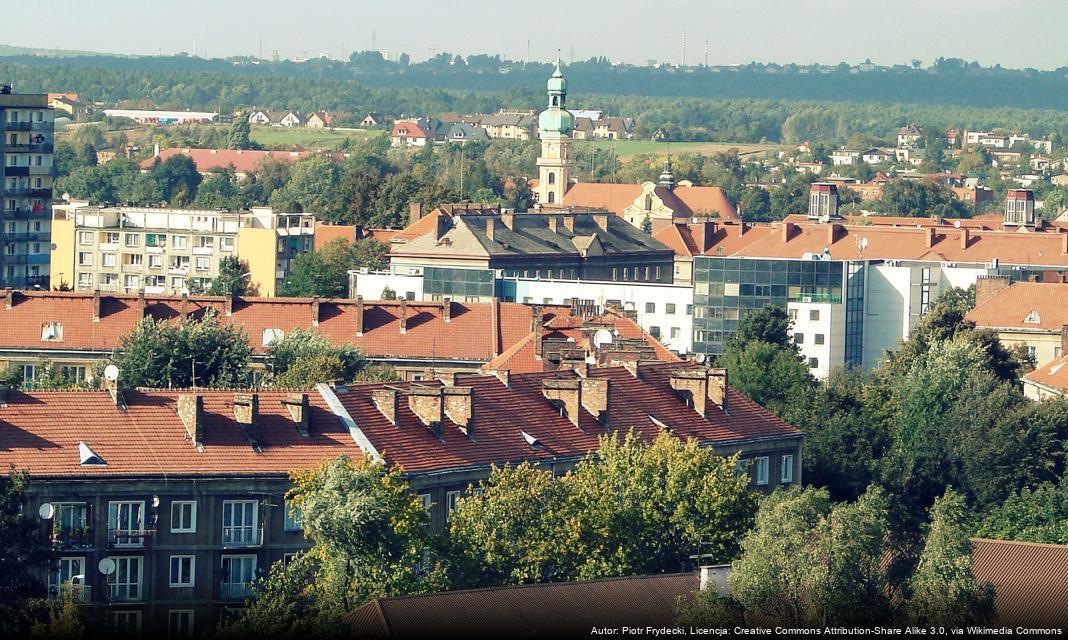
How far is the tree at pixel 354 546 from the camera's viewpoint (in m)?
43.2

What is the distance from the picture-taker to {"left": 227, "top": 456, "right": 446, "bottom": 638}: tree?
4316cm

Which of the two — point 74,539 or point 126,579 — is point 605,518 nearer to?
point 126,579

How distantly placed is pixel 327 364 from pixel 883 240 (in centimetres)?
6760

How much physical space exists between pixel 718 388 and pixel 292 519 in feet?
50.2

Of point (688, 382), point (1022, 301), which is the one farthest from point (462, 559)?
point (1022, 301)

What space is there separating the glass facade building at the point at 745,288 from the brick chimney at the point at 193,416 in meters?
55.3

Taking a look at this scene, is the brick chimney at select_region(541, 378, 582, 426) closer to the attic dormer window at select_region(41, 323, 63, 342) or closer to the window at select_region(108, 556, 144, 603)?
the window at select_region(108, 556, 144, 603)

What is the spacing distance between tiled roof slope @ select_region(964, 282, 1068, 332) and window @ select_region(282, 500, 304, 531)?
53661 millimetres

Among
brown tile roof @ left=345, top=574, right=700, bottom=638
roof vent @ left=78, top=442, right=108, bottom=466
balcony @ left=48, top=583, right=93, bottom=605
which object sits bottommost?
balcony @ left=48, top=583, right=93, bottom=605

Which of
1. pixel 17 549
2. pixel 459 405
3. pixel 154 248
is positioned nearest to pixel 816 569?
pixel 17 549

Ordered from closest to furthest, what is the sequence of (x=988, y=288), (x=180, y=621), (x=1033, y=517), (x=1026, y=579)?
(x=1026, y=579)
(x=180, y=621)
(x=1033, y=517)
(x=988, y=288)

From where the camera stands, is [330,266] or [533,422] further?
[330,266]

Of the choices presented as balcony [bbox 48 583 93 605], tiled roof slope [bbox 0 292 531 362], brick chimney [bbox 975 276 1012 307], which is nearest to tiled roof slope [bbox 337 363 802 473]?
balcony [bbox 48 583 93 605]

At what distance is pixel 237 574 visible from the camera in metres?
50.6
